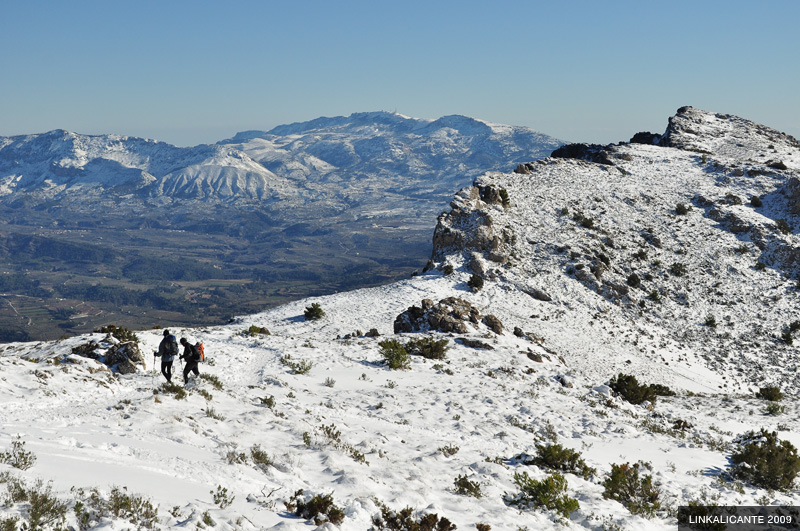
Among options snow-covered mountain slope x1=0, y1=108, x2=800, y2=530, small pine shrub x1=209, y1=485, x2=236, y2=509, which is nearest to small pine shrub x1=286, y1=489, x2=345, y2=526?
snow-covered mountain slope x1=0, y1=108, x2=800, y2=530

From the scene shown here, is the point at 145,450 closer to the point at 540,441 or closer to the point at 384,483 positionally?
the point at 384,483

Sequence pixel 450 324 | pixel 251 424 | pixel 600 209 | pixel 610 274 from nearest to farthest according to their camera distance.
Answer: pixel 251 424, pixel 450 324, pixel 610 274, pixel 600 209

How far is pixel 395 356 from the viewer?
2392 centimetres

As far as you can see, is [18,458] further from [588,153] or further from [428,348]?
[588,153]

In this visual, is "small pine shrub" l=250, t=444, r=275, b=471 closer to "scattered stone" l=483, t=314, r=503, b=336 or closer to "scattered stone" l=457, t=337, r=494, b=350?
"scattered stone" l=457, t=337, r=494, b=350

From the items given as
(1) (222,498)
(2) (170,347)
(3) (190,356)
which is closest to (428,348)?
(3) (190,356)

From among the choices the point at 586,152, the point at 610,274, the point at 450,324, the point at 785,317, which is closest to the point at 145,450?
the point at 450,324

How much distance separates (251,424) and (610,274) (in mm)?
39466

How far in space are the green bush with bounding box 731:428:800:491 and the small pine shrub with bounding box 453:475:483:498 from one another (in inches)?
323

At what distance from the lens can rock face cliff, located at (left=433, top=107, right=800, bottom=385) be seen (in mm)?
38969

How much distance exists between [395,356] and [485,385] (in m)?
4.76

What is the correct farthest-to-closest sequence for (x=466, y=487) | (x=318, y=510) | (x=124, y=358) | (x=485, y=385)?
(x=485, y=385) → (x=124, y=358) → (x=466, y=487) → (x=318, y=510)

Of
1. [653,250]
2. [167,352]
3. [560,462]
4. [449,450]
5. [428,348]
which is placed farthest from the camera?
[653,250]

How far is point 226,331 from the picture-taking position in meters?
29.4
